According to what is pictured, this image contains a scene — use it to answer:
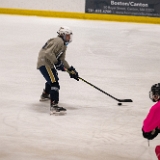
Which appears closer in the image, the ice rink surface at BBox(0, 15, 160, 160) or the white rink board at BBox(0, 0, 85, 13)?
the ice rink surface at BBox(0, 15, 160, 160)

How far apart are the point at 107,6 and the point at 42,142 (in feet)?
30.8

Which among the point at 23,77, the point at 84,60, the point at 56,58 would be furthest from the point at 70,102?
the point at 84,60

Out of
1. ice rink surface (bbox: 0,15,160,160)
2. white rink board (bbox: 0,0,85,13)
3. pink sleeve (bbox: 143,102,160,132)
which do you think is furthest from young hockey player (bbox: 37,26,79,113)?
white rink board (bbox: 0,0,85,13)

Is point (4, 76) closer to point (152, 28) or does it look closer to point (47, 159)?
point (47, 159)

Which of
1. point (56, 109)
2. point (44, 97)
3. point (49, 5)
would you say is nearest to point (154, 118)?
point (56, 109)

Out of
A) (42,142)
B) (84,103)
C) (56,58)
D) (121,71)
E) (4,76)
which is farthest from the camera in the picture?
(121,71)

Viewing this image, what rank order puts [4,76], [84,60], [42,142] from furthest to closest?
[84,60] < [4,76] < [42,142]

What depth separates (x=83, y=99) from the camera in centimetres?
620

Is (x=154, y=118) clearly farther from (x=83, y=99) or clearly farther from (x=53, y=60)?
(x=83, y=99)

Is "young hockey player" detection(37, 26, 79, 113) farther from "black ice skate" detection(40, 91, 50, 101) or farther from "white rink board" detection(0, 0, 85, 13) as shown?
"white rink board" detection(0, 0, 85, 13)

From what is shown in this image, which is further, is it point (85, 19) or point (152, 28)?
point (85, 19)

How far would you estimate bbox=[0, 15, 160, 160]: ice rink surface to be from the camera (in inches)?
176

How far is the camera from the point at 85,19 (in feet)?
45.2

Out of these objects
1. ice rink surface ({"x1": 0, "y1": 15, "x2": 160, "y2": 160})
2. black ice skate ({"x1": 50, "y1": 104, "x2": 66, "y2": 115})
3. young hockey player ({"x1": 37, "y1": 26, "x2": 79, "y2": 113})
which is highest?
young hockey player ({"x1": 37, "y1": 26, "x2": 79, "y2": 113})
